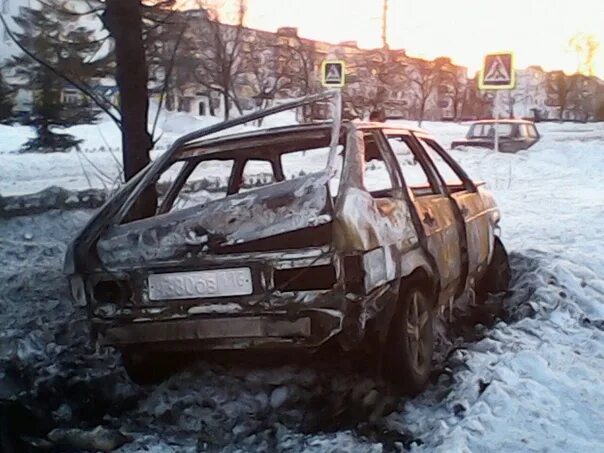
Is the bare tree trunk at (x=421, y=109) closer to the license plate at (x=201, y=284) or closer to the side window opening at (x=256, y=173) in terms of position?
the side window opening at (x=256, y=173)

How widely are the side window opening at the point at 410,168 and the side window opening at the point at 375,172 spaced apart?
0.10 meters

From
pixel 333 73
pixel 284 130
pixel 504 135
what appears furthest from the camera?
pixel 504 135

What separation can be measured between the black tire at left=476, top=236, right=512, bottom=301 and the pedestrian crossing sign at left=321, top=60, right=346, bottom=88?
5.22ft

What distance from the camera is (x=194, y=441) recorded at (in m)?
3.20

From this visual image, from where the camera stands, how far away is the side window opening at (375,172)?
3.44m

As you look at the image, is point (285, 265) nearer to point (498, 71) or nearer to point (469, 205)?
point (469, 205)

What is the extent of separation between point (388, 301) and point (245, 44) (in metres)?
2.70

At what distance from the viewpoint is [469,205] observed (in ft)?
15.3

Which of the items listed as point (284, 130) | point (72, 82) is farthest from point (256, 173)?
point (72, 82)

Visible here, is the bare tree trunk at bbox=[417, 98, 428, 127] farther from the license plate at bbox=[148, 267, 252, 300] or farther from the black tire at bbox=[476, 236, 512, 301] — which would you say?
the license plate at bbox=[148, 267, 252, 300]

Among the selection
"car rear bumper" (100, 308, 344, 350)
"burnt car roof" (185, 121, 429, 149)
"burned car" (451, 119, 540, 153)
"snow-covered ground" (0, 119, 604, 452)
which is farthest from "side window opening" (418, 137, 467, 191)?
"car rear bumper" (100, 308, 344, 350)

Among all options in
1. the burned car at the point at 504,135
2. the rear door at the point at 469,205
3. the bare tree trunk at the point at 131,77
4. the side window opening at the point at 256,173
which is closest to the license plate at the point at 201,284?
the side window opening at the point at 256,173

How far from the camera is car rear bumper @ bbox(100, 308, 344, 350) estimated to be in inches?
120

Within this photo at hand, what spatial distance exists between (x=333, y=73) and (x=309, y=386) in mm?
2767
